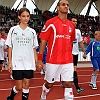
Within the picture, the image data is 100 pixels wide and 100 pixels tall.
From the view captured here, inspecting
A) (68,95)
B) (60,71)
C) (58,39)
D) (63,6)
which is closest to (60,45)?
(58,39)

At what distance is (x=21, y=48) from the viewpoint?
4848mm

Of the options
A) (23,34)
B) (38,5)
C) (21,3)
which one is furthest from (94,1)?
(23,34)

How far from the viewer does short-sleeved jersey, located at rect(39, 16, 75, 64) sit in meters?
4.65

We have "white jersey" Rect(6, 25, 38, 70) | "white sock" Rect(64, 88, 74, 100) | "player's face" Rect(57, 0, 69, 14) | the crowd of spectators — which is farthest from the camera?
the crowd of spectators

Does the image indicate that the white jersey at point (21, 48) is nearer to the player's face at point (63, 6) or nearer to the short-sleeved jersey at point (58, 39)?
the short-sleeved jersey at point (58, 39)

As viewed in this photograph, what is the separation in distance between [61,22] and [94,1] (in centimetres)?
3972

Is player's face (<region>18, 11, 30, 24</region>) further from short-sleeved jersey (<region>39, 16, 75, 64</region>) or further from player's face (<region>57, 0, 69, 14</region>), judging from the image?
player's face (<region>57, 0, 69, 14</region>)

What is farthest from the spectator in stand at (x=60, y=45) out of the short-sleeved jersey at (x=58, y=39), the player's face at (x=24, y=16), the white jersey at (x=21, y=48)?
the player's face at (x=24, y=16)

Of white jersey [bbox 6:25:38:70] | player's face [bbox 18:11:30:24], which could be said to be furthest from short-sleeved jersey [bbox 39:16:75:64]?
player's face [bbox 18:11:30:24]

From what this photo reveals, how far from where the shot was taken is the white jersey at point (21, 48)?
4852 mm

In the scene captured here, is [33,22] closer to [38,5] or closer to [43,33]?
[38,5]

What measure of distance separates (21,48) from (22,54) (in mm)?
110

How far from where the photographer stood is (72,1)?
138 ft

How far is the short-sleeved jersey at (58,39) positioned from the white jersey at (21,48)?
0.37m
